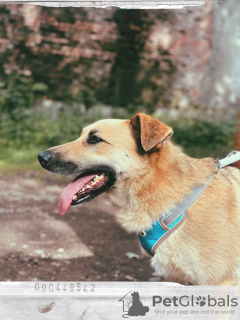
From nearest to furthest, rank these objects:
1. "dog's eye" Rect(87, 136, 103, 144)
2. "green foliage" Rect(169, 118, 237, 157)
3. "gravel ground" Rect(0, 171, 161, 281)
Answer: "dog's eye" Rect(87, 136, 103, 144), "gravel ground" Rect(0, 171, 161, 281), "green foliage" Rect(169, 118, 237, 157)

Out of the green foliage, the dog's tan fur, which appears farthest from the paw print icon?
the green foliage

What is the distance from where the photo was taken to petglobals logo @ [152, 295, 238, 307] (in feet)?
7.37

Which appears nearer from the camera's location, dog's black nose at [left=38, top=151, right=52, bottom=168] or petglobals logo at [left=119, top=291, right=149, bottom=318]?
dog's black nose at [left=38, top=151, right=52, bottom=168]

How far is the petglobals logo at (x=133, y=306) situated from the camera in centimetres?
245

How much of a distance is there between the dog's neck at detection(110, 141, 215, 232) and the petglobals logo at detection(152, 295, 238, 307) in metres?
0.58

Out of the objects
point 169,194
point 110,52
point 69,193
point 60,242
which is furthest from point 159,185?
point 110,52

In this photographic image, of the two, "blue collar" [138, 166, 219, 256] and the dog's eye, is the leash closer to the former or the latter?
"blue collar" [138, 166, 219, 256]

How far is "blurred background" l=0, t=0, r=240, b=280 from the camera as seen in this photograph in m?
3.72

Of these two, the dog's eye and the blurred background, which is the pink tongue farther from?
the blurred background

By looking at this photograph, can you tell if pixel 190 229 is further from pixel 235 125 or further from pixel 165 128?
pixel 235 125

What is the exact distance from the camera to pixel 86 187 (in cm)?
229

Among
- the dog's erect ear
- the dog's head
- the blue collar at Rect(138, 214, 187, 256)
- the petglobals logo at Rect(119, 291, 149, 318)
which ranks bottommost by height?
the petglobals logo at Rect(119, 291, 149, 318)

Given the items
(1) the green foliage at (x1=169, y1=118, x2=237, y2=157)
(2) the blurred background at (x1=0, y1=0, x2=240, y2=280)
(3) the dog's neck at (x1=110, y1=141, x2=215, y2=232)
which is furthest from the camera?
(1) the green foliage at (x1=169, y1=118, x2=237, y2=157)

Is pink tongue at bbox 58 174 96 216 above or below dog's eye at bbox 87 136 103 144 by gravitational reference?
below
